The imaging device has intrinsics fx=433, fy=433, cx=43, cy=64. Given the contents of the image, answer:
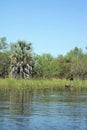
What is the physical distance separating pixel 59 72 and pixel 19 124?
3102 inches

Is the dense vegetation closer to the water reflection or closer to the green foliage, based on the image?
the green foliage

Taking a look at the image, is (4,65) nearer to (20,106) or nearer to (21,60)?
(21,60)

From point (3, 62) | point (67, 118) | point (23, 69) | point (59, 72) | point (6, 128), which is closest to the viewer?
point (6, 128)

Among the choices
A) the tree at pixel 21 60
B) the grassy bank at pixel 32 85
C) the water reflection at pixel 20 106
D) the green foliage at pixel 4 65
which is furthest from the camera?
the green foliage at pixel 4 65

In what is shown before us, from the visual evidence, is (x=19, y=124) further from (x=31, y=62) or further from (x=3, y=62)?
(x=3, y=62)

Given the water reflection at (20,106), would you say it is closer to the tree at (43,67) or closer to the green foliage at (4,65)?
the green foliage at (4,65)

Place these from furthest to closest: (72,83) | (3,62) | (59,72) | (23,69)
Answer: (59,72) < (3,62) < (23,69) < (72,83)

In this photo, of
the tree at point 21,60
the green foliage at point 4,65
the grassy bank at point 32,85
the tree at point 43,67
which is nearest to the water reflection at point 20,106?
the grassy bank at point 32,85

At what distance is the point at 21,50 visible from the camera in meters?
77.4

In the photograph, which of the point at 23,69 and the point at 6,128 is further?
the point at 23,69

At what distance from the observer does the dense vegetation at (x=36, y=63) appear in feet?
246

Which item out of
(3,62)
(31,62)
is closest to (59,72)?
(3,62)

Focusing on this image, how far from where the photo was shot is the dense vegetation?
74938 mm

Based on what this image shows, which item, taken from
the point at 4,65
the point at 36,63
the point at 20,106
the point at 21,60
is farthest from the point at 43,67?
the point at 20,106
